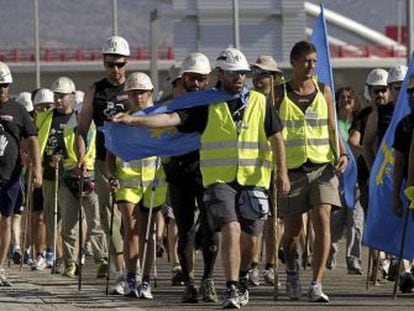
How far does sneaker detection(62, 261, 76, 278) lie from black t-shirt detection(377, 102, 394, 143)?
355cm

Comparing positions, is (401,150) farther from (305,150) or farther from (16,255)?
(16,255)

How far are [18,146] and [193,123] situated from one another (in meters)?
3.52

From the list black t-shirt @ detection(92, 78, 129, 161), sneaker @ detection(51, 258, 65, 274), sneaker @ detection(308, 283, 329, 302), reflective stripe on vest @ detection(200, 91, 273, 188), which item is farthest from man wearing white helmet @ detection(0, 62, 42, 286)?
sneaker @ detection(308, 283, 329, 302)

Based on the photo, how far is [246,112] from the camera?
14.5 m

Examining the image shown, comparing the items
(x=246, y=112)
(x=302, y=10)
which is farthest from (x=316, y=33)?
(x=302, y=10)

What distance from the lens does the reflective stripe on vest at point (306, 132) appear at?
15.4 meters

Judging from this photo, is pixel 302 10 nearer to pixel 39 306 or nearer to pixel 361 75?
pixel 361 75

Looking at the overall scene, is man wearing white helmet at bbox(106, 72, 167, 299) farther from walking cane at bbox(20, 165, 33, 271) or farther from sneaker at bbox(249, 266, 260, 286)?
walking cane at bbox(20, 165, 33, 271)

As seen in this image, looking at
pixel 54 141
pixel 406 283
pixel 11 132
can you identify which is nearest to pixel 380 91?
pixel 406 283

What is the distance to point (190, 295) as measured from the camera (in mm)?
14883

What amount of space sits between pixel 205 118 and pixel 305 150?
1168mm

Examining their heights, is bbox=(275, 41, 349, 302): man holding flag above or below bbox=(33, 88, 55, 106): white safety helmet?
below

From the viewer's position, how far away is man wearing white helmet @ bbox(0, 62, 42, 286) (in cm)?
1731

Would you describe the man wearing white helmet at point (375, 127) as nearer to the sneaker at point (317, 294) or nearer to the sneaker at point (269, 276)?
the sneaker at point (269, 276)
